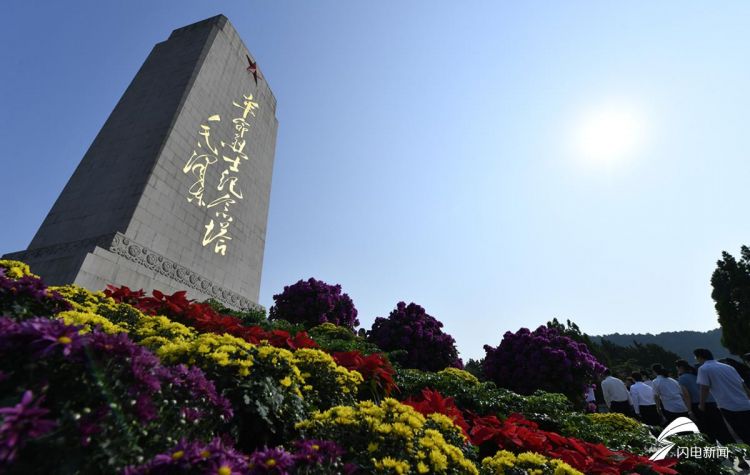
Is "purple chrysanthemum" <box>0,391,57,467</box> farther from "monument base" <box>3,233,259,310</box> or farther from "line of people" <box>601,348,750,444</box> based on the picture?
"line of people" <box>601,348,750,444</box>

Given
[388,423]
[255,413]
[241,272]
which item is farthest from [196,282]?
[388,423]

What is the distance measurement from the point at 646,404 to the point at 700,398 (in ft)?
10.9

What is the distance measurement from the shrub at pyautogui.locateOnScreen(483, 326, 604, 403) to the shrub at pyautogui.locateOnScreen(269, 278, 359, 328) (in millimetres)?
5918

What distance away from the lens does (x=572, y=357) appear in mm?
10570

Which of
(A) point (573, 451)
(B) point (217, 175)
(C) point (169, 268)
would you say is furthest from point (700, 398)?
(B) point (217, 175)

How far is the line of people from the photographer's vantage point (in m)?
6.20

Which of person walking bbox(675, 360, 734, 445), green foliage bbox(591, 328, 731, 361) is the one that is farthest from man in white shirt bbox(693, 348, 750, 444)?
green foliage bbox(591, 328, 731, 361)

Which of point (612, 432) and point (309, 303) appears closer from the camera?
point (612, 432)

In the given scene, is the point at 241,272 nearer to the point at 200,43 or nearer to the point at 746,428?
the point at 200,43

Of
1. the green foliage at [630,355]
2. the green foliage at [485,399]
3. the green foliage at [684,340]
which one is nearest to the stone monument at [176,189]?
the green foliage at [485,399]

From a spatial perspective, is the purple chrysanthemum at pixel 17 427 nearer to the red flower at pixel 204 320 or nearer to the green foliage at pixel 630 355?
the red flower at pixel 204 320

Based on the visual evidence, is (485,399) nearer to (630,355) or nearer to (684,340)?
(630,355)

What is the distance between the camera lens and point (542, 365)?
10242 millimetres

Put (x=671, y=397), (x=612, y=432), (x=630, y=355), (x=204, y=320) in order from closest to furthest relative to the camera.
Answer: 1. (x=204, y=320)
2. (x=612, y=432)
3. (x=671, y=397)
4. (x=630, y=355)
